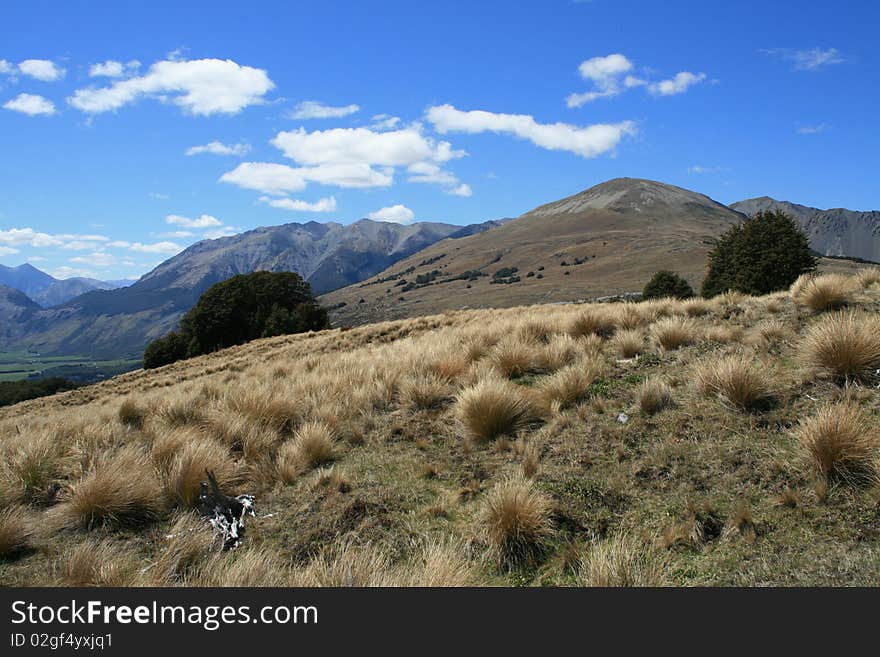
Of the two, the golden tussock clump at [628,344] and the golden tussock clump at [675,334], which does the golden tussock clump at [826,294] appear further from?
the golden tussock clump at [628,344]

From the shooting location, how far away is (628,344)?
30.8ft

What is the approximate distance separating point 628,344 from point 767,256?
98.5 feet

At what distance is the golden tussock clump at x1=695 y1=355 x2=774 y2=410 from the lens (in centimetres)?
638

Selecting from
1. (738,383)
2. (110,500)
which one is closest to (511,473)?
(738,383)

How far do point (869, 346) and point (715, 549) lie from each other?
418 centimetres

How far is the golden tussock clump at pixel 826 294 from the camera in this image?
9562mm

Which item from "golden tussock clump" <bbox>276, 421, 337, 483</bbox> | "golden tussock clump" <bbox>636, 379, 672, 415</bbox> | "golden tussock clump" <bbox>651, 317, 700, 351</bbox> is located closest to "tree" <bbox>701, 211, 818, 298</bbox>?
"golden tussock clump" <bbox>651, 317, 700, 351</bbox>

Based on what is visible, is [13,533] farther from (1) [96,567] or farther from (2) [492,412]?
(2) [492,412]

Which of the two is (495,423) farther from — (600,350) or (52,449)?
(52,449)

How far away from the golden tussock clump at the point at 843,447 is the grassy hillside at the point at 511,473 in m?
0.02

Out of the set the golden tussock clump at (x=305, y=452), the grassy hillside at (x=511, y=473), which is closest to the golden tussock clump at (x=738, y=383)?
the grassy hillside at (x=511, y=473)

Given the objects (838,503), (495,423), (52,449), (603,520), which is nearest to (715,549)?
(603,520)

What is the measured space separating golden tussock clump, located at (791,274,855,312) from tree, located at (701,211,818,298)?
941 inches

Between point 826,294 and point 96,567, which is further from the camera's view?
point 826,294
